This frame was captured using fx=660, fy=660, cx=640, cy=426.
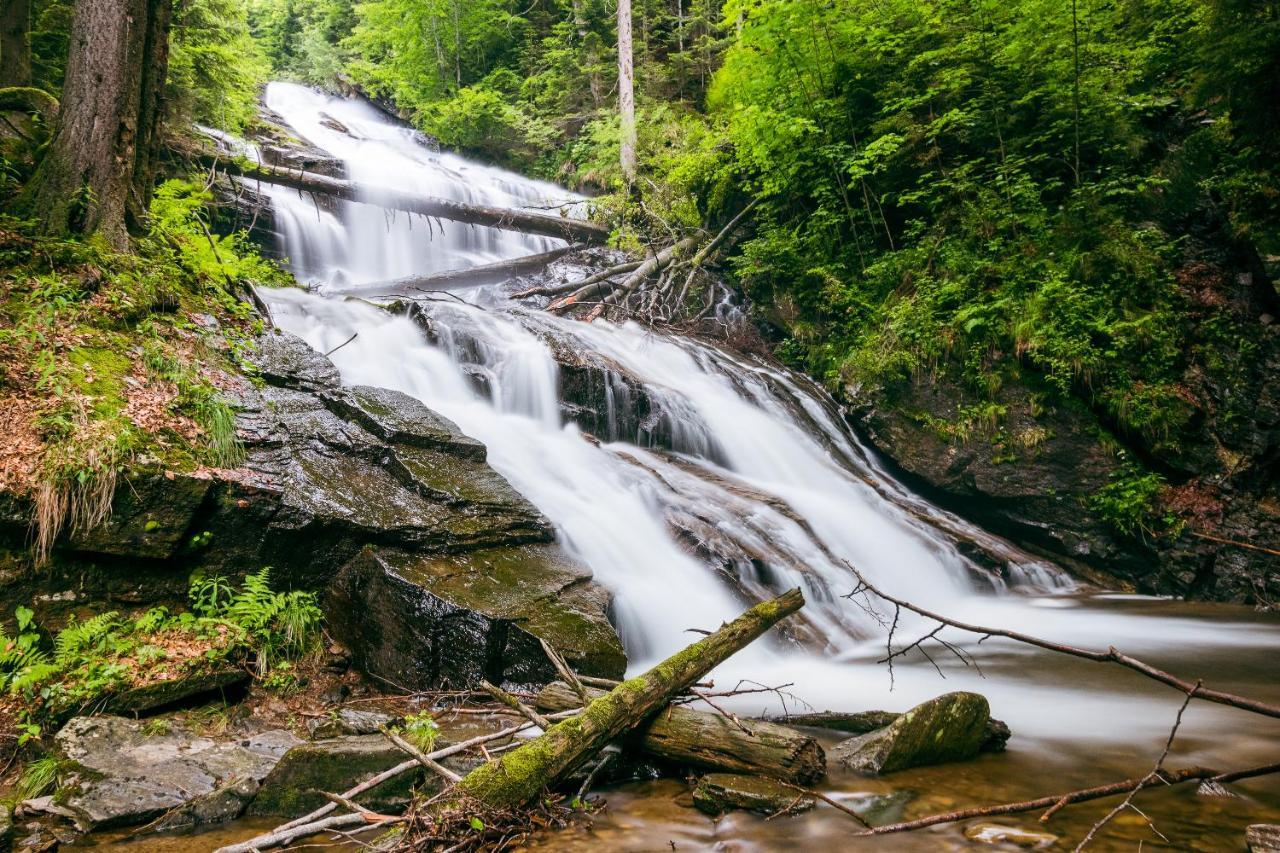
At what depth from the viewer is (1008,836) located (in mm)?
2516

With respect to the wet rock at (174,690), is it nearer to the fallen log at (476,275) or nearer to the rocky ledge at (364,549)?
the rocky ledge at (364,549)

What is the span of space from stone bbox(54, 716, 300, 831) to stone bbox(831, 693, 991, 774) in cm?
291

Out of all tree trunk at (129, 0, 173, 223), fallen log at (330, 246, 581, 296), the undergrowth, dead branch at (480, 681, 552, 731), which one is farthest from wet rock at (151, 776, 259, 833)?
fallen log at (330, 246, 581, 296)

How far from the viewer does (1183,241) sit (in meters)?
8.52

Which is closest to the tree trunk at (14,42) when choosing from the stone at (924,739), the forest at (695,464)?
the forest at (695,464)

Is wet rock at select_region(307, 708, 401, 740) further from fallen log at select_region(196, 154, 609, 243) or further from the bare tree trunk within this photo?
the bare tree trunk

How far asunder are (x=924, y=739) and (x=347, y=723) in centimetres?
304

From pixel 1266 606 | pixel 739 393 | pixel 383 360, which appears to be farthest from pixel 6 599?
pixel 1266 606

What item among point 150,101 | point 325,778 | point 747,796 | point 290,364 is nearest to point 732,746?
point 747,796

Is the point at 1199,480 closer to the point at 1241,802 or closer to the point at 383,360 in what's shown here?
the point at 1241,802

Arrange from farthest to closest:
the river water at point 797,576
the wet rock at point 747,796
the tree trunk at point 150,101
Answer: the tree trunk at point 150,101 < the river water at point 797,576 < the wet rock at point 747,796

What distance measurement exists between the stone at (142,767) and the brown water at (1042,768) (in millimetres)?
170

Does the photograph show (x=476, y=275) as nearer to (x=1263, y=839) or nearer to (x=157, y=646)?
(x=157, y=646)

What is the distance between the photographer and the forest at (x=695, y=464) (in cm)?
300
